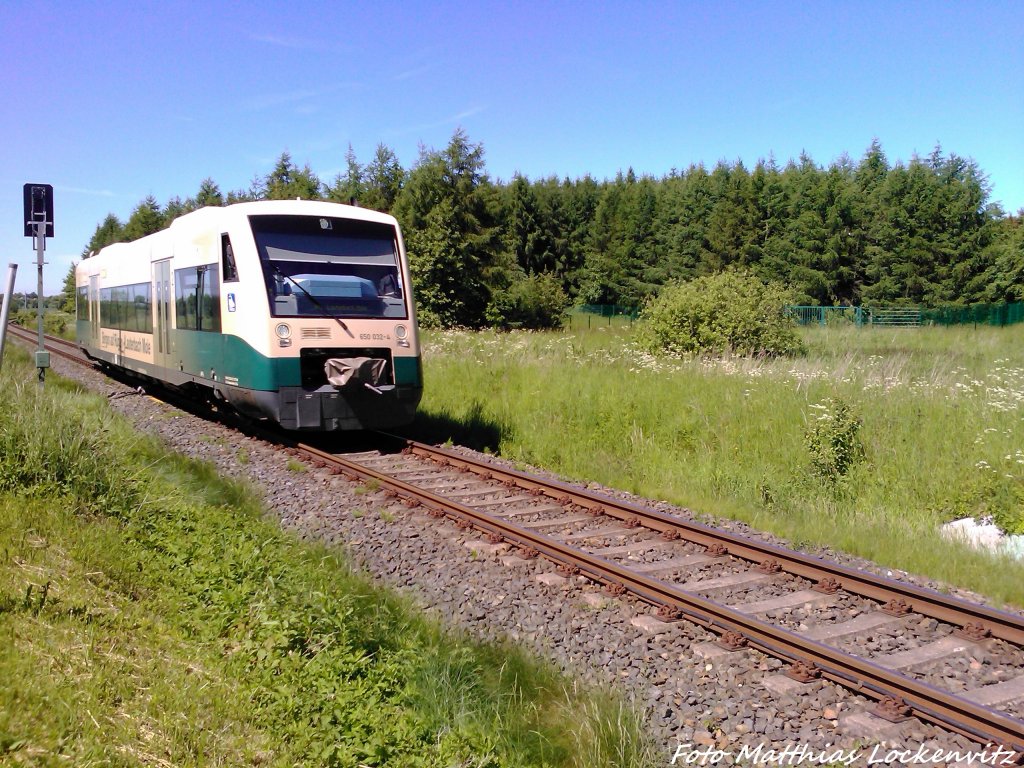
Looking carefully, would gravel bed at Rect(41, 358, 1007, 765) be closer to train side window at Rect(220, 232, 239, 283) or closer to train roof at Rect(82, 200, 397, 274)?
train side window at Rect(220, 232, 239, 283)

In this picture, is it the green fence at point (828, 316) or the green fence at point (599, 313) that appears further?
the green fence at point (599, 313)

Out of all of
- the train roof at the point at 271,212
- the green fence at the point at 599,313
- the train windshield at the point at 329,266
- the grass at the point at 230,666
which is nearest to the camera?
the grass at the point at 230,666

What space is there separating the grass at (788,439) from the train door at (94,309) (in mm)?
10904

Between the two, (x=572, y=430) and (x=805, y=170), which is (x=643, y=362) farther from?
(x=805, y=170)

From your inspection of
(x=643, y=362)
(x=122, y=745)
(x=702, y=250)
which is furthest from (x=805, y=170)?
(x=122, y=745)

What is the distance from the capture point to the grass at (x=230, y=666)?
3.73 m

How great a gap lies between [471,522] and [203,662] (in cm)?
373

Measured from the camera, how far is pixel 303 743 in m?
3.82

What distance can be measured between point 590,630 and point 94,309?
69.3 feet

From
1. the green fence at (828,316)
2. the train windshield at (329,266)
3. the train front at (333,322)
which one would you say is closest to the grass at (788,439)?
→ the train front at (333,322)

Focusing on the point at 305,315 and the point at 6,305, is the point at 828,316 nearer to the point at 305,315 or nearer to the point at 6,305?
the point at 305,315

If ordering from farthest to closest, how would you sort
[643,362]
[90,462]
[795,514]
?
[643,362] < [795,514] < [90,462]

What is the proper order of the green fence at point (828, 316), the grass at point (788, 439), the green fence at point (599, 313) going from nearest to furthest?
the grass at point (788, 439) → the green fence at point (828, 316) → the green fence at point (599, 313)

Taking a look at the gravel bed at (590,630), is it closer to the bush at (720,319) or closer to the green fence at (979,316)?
the bush at (720,319)
